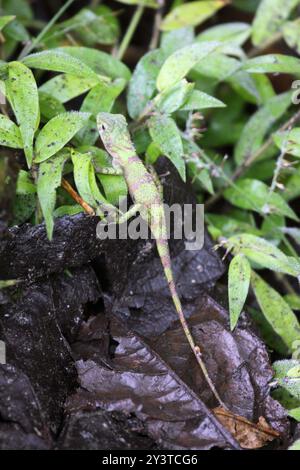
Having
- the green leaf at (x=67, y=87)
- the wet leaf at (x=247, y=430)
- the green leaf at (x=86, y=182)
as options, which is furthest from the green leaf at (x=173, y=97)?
the wet leaf at (x=247, y=430)

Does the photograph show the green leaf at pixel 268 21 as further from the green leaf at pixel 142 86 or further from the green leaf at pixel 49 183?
the green leaf at pixel 49 183

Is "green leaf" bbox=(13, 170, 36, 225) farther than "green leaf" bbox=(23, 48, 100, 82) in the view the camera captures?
No

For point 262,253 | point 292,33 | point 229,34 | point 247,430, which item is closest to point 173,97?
point 262,253

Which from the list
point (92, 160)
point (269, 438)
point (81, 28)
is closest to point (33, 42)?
point (81, 28)

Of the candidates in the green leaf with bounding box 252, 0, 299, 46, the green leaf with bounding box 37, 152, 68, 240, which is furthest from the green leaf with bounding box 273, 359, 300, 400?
the green leaf with bounding box 252, 0, 299, 46

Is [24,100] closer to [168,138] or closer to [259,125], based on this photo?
[168,138]

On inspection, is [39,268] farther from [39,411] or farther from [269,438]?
[269,438]

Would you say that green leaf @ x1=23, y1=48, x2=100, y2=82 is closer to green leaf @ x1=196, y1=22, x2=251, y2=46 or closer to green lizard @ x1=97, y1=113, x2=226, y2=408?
green lizard @ x1=97, y1=113, x2=226, y2=408
